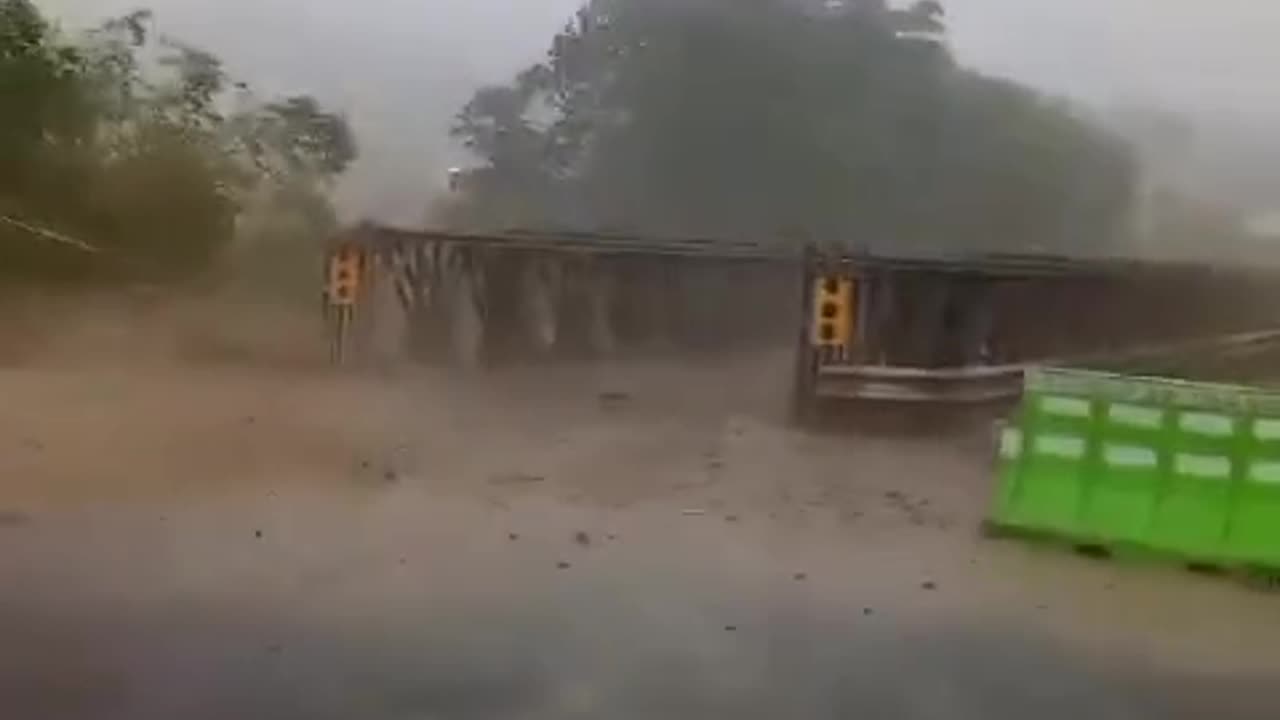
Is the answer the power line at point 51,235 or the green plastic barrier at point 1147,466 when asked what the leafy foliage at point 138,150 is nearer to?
the power line at point 51,235

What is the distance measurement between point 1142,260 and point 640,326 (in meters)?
0.53

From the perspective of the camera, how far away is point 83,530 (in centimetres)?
180

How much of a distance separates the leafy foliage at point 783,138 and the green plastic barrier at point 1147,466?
0.17m

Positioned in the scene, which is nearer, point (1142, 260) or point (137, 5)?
point (1142, 260)

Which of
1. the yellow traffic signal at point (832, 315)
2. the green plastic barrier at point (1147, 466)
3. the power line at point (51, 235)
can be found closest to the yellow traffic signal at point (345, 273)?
the power line at point (51, 235)

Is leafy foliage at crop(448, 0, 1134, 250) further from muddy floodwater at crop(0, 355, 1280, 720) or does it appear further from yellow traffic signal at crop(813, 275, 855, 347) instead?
muddy floodwater at crop(0, 355, 1280, 720)

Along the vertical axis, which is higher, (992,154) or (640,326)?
(992,154)

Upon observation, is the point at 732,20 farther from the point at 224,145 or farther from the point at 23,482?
the point at 23,482

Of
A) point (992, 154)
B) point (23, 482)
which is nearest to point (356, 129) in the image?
point (23, 482)

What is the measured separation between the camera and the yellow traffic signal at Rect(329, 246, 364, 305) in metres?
1.80

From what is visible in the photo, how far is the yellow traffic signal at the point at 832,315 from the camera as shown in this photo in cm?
177

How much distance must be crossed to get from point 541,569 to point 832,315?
41cm

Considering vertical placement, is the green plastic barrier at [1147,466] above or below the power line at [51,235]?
below

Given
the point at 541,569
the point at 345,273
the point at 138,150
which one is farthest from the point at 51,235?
the point at 541,569
